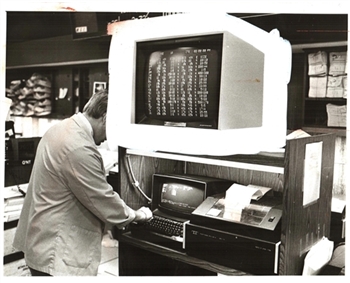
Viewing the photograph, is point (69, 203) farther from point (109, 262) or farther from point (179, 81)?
point (179, 81)

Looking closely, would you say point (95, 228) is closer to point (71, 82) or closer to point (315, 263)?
point (71, 82)

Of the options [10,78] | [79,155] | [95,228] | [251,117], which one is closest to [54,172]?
[79,155]

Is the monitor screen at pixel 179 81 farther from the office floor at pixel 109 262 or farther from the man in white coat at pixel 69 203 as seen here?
the office floor at pixel 109 262

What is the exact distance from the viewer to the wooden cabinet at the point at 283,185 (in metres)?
1.54

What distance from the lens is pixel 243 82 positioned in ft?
5.55

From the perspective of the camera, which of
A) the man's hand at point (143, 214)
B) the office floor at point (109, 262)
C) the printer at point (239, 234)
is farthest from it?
the office floor at point (109, 262)

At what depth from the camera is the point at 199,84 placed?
1.71 metres

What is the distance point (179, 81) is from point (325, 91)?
0.72 metres

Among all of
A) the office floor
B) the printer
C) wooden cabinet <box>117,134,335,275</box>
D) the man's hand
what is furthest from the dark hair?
the office floor

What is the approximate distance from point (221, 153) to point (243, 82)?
0.35 meters

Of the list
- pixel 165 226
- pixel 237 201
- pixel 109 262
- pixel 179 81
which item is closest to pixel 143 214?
pixel 165 226

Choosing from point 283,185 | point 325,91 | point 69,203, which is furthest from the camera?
point 325,91

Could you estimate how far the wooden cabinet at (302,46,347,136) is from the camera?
1706 mm

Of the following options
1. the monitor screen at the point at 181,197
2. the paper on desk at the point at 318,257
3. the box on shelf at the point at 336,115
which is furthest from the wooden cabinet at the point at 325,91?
the monitor screen at the point at 181,197
